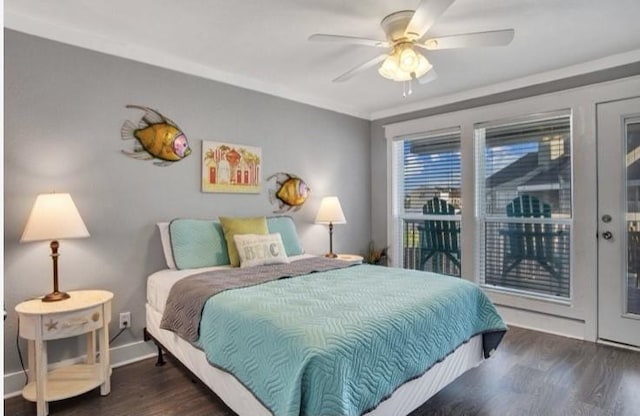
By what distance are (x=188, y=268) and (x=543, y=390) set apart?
2552 mm

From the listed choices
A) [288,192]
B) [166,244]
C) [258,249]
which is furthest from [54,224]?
[288,192]

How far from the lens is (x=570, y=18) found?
2.38m

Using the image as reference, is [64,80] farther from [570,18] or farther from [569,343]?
[569,343]

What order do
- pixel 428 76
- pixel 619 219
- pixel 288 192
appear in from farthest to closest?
pixel 288 192, pixel 619 219, pixel 428 76

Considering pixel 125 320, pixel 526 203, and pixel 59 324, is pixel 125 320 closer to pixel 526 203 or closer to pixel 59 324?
pixel 59 324

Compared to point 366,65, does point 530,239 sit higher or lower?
lower

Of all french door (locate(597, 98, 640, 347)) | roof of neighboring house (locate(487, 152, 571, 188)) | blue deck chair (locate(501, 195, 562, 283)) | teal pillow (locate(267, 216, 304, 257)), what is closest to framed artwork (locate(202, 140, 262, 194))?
teal pillow (locate(267, 216, 304, 257))

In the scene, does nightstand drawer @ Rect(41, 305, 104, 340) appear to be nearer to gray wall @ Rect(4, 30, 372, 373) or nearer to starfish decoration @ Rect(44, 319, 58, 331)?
starfish decoration @ Rect(44, 319, 58, 331)

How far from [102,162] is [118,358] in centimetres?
145

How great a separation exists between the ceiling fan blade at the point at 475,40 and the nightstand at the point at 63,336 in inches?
102

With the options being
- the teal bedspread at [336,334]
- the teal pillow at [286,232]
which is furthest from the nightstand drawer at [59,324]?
the teal pillow at [286,232]

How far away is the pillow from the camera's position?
286 cm

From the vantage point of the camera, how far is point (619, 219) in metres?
2.98

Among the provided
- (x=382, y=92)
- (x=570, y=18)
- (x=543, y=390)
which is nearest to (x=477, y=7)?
(x=570, y=18)
